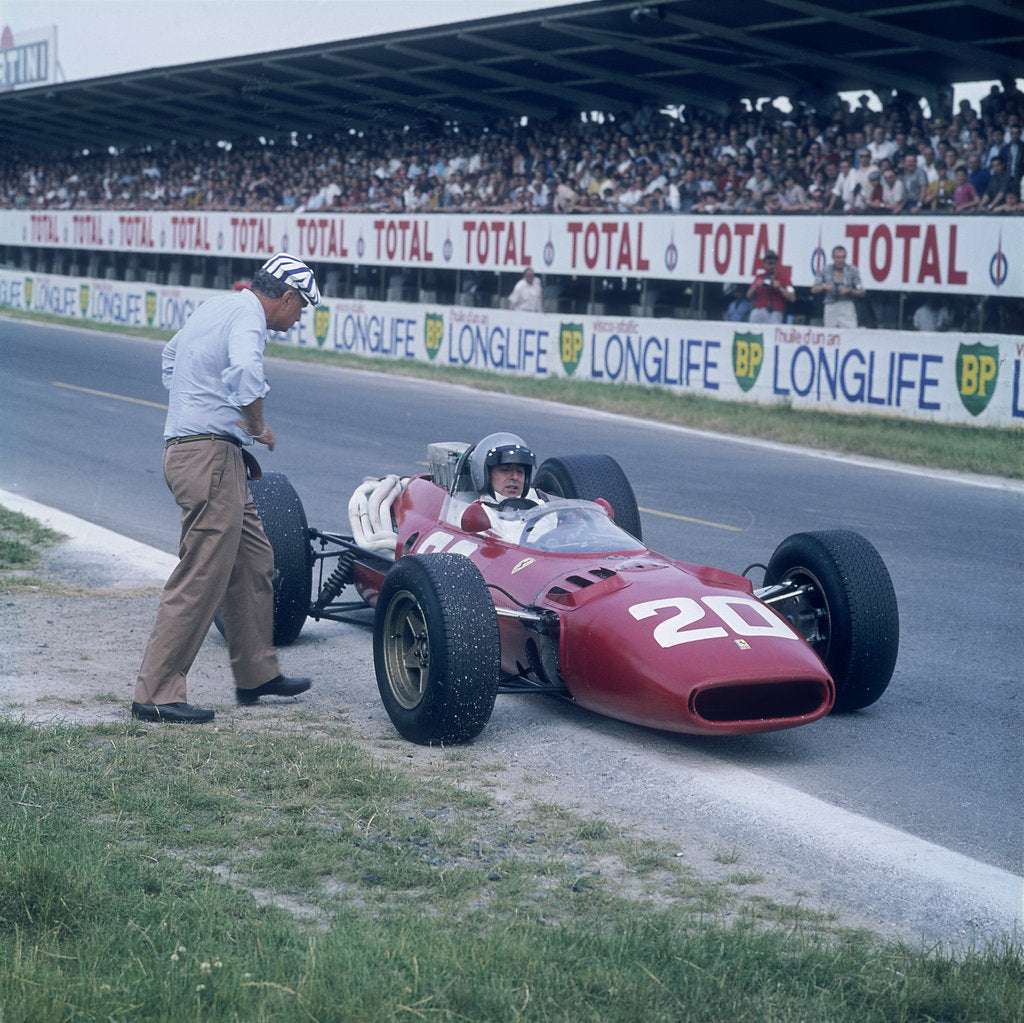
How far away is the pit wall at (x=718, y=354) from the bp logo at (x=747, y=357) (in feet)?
0.06

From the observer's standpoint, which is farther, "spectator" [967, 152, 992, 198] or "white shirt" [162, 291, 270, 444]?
"spectator" [967, 152, 992, 198]

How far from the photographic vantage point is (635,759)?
5262 millimetres

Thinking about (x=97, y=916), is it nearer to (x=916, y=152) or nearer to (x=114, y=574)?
(x=114, y=574)

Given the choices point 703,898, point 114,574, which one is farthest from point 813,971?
point 114,574

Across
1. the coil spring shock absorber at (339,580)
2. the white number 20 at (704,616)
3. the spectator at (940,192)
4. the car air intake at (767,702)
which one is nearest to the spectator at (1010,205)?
the spectator at (940,192)

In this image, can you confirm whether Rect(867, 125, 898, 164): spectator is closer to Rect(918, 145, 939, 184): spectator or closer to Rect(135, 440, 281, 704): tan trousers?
Rect(918, 145, 939, 184): spectator

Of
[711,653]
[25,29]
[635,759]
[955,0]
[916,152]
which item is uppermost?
[25,29]

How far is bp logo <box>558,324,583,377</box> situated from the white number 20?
15.4m

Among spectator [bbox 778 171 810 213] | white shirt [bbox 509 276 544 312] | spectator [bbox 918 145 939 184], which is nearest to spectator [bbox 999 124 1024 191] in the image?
spectator [bbox 918 145 939 184]

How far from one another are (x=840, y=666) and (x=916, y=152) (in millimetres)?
13569

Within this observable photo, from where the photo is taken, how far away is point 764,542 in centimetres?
979

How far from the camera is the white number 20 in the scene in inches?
208

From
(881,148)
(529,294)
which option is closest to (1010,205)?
(881,148)

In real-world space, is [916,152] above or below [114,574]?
above
